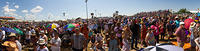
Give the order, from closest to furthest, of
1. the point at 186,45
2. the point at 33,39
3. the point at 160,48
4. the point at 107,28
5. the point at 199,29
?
the point at 160,48 < the point at 186,45 < the point at 199,29 < the point at 33,39 < the point at 107,28

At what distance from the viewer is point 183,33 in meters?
4.67

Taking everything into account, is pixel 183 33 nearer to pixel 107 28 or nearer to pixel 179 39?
pixel 179 39

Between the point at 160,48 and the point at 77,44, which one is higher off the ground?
the point at 160,48

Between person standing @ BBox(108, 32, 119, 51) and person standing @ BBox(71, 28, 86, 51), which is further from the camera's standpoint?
person standing @ BBox(71, 28, 86, 51)

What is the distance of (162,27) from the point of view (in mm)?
8852

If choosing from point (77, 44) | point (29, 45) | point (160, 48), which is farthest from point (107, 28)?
point (160, 48)

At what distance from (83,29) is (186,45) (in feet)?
15.6

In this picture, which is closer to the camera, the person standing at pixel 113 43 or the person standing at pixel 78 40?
the person standing at pixel 113 43

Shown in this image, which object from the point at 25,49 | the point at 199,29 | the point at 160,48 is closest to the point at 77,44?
the point at 160,48

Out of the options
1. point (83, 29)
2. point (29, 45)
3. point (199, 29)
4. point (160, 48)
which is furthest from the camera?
point (29, 45)

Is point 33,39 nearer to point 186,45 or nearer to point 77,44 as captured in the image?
point 77,44

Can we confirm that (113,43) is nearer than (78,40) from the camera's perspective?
Yes

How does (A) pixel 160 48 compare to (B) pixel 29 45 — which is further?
(B) pixel 29 45

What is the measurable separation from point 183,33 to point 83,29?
4642 millimetres
